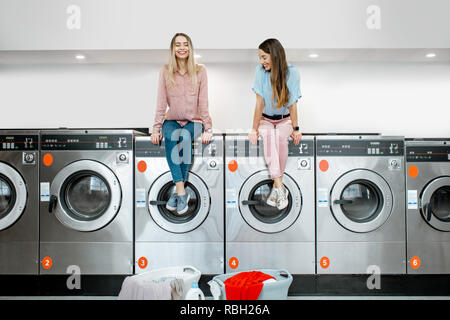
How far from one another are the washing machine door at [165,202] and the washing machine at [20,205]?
892mm

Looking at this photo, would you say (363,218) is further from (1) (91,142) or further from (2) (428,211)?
(1) (91,142)

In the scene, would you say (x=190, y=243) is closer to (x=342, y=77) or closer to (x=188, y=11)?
(x=188, y=11)

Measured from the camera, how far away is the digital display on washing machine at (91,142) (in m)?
2.53

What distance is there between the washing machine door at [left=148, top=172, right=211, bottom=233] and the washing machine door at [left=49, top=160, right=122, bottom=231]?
270 mm

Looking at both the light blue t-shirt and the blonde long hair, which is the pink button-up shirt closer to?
the blonde long hair

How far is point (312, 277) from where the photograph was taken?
2498 millimetres

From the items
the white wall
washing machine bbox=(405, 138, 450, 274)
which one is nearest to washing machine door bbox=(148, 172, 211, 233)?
the white wall

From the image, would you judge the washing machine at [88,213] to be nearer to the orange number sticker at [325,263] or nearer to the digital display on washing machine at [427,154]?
the orange number sticker at [325,263]

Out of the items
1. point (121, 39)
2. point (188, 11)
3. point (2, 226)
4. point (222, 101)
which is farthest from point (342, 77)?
point (2, 226)

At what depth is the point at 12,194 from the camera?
2549 millimetres

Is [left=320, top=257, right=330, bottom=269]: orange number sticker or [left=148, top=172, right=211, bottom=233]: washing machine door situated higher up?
[left=148, top=172, right=211, bottom=233]: washing machine door

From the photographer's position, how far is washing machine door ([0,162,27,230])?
2506mm

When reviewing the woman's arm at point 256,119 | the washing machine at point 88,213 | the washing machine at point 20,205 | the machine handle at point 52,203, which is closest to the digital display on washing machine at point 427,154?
the woman's arm at point 256,119

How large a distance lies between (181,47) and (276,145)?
1.01m
